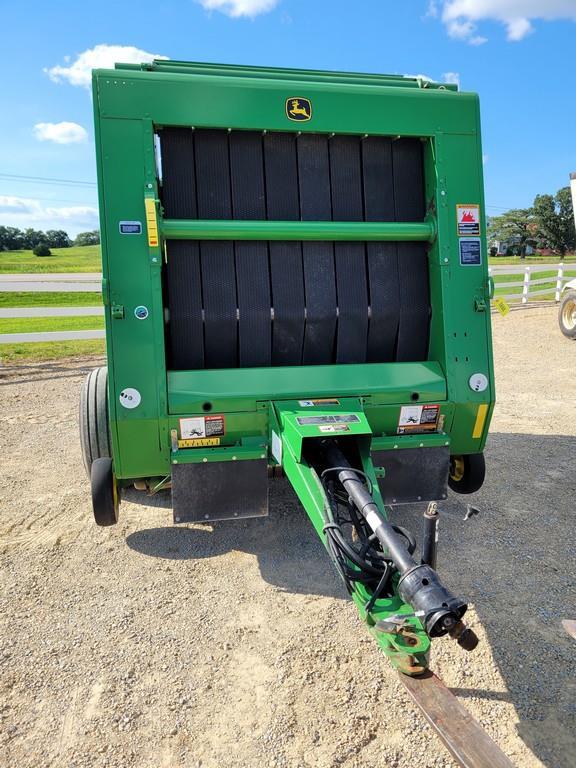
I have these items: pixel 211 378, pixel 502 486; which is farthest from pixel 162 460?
pixel 502 486

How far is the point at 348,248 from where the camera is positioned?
11.6 feet

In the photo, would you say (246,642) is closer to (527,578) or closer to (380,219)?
(527,578)

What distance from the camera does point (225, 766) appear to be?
2.16 metres

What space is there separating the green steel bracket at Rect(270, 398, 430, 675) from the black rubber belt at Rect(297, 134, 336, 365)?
1.84 ft

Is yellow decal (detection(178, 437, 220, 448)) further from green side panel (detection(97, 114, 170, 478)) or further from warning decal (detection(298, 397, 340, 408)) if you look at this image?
warning decal (detection(298, 397, 340, 408))

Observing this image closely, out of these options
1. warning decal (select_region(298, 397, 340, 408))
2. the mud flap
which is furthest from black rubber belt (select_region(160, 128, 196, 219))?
the mud flap

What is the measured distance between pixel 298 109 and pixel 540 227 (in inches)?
2001

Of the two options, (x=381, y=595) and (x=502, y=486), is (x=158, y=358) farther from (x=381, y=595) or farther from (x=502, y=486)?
(x=502, y=486)

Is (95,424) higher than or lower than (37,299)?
lower

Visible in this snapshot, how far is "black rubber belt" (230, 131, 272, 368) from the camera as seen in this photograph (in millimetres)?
3402

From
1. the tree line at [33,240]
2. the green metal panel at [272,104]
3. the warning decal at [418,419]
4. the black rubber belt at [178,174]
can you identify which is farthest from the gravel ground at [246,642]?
the tree line at [33,240]

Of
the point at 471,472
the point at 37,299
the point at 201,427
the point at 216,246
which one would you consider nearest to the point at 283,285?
the point at 216,246

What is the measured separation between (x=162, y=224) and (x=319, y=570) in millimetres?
2150

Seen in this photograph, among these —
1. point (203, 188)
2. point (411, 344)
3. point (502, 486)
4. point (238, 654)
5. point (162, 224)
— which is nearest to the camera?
point (238, 654)
